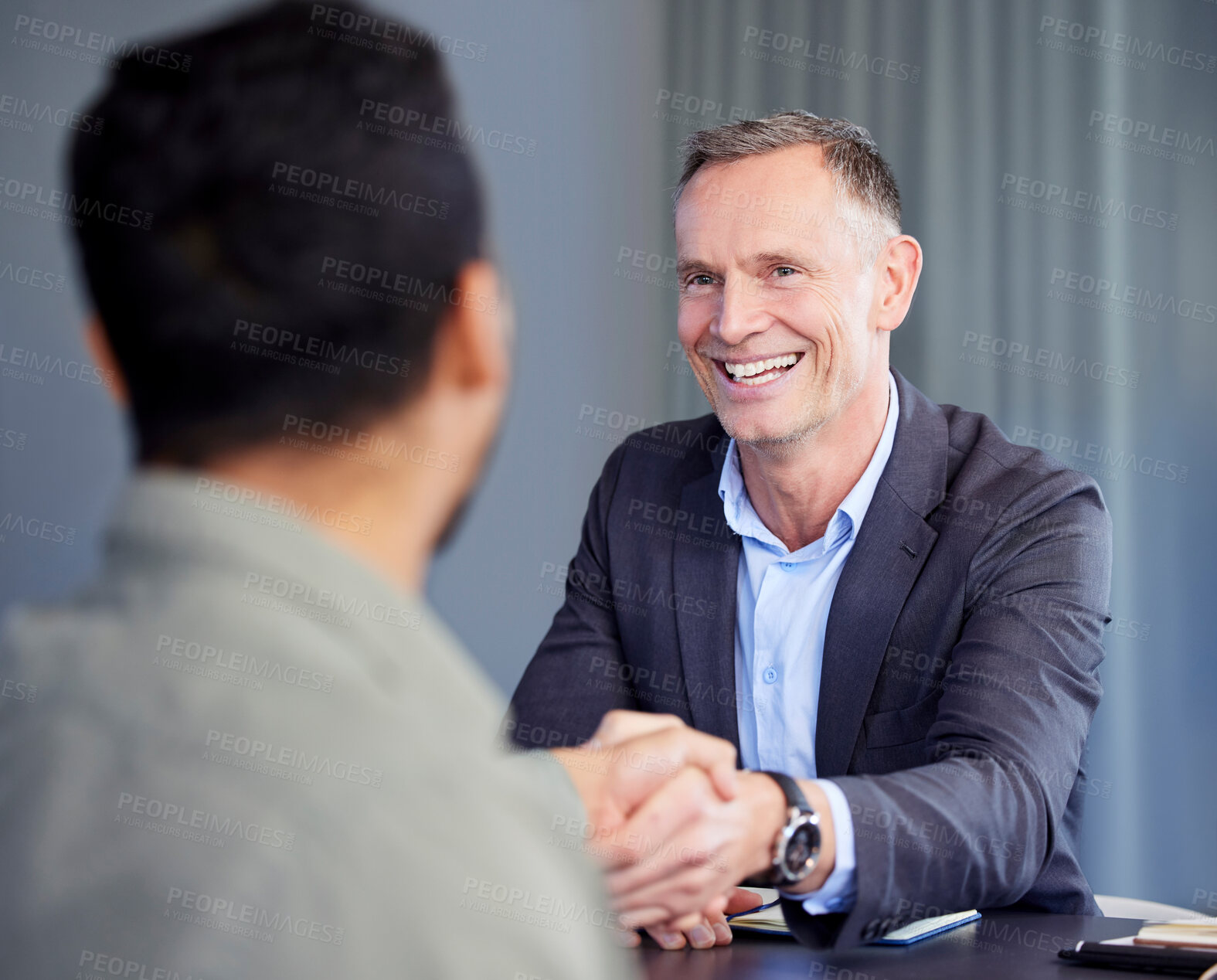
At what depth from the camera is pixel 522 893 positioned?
0.45 meters

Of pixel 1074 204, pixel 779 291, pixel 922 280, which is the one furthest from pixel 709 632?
pixel 1074 204

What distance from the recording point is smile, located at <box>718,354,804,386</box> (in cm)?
202

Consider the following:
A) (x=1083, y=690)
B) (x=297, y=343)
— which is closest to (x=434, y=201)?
(x=297, y=343)

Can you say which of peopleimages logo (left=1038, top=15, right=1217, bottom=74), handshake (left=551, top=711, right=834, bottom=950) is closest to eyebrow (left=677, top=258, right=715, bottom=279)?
handshake (left=551, top=711, right=834, bottom=950)

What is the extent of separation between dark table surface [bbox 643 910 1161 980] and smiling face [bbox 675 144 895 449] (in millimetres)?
915

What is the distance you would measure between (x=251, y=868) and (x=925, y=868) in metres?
0.99

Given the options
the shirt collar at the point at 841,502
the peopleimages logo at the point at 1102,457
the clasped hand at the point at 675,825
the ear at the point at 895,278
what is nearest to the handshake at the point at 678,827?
the clasped hand at the point at 675,825

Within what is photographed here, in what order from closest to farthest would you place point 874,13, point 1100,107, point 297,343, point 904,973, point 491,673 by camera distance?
point 297,343 → point 904,973 → point 1100,107 → point 874,13 → point 491,673

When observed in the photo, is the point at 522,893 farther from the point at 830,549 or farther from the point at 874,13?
the point at 874,13

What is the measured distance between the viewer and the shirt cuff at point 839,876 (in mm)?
1197

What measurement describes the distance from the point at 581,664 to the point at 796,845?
792 mm

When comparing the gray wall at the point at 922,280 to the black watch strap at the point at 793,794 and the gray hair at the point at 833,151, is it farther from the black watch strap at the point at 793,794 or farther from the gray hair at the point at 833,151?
the black watch strap at the point at 793,794

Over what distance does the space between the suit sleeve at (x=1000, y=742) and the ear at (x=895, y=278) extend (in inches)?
18.5

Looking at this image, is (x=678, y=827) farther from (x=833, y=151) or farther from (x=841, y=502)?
(x=833, y=151)
